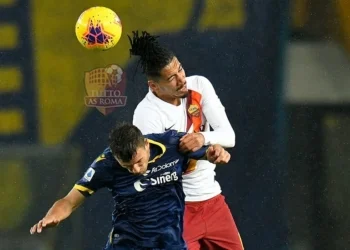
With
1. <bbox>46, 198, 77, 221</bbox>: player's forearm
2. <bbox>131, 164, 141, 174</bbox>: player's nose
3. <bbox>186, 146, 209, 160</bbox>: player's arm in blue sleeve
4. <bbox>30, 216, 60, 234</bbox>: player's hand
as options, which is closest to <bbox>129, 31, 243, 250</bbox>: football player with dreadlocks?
<bbox>186, 146, 209, 160</bbox>: player's arm in blue sleeve

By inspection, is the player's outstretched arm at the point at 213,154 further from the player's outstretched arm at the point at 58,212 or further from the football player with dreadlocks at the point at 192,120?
the player's outstretched arm at the point at 58,212

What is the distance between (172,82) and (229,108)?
1.67 metres

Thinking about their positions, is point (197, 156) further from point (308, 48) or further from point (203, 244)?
point (308, 48)

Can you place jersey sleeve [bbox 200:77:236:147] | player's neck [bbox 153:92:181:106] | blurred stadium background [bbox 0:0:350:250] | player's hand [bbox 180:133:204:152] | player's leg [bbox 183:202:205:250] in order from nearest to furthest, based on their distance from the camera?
1. player's hand [bbox 180:133:204:152]
2. jersey sleeve [bbox 200:77:236:147]
3. player's neck [bbox 153:92:181:106]
4. player's leg [bbox 183:202:205:250]
5. blurred stadium background [bbox 0:0:350:250]

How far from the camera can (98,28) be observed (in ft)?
20.3

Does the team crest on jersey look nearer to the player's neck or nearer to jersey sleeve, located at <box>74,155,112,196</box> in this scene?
the player's neck

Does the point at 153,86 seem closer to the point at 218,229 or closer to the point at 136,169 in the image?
the point at 136,169

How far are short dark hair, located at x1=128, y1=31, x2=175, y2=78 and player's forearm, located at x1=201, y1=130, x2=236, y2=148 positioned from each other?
0.50m

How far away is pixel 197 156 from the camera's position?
5125 mm

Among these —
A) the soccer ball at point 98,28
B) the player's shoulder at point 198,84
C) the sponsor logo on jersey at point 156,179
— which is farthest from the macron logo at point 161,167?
the soccer ball at point 98,28

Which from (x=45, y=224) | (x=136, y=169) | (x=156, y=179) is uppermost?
(x=136, y=169)

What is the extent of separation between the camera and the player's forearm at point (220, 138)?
210 inches

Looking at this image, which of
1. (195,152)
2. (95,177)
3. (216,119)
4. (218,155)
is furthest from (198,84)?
(95,177)

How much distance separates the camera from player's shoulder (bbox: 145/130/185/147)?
5.05m
